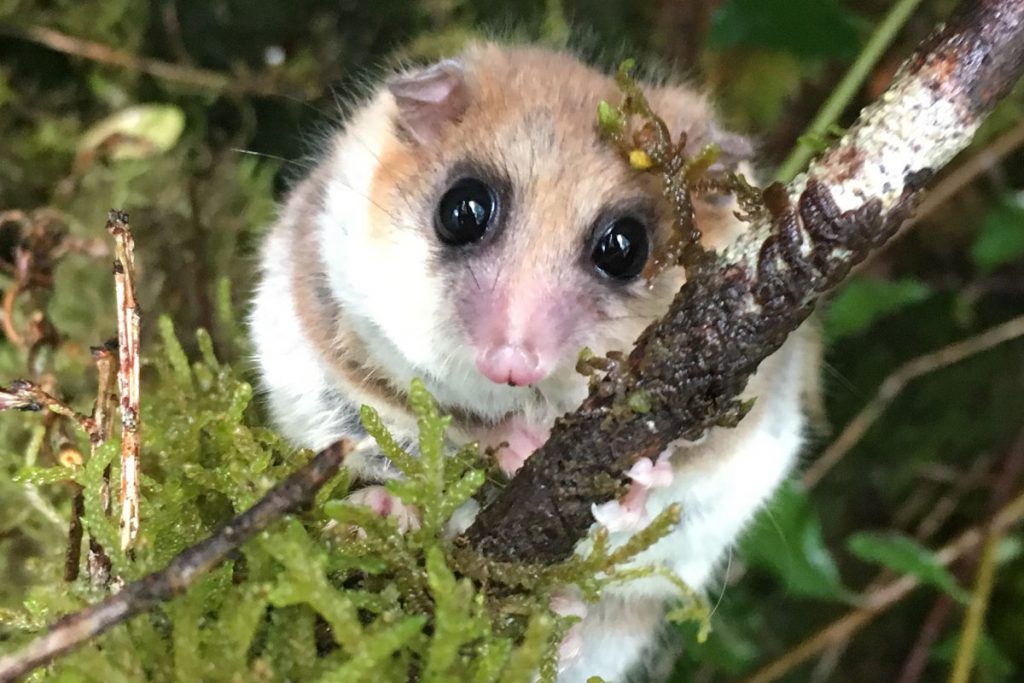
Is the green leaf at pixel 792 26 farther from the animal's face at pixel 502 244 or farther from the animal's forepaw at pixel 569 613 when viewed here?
the animal's forepaw at pixel 569 613

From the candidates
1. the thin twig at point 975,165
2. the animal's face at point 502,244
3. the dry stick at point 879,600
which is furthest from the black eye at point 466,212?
the dry stick at point 879,600

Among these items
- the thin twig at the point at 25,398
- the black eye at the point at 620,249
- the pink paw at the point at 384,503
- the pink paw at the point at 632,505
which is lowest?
the pink paw at the point at 384,503

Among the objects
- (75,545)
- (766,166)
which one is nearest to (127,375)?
(75,545)

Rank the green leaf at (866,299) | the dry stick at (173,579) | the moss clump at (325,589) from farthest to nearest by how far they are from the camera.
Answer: the green leaf at (866,299) < the moss clump at (325,589) < the dry stick at (173,579)

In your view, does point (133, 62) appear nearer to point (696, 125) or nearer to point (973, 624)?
point (696, 125)

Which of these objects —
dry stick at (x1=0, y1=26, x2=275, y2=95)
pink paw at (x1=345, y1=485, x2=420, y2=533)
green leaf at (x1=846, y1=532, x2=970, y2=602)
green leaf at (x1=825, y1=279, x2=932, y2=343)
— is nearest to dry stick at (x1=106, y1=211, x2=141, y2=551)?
pink paw at (x1=345, y1=485, x2=420, y2=533)

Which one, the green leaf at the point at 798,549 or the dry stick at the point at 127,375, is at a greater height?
the dry stick at the point at 127,375

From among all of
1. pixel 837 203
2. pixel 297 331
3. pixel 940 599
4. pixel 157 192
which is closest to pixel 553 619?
pixel 837 203
